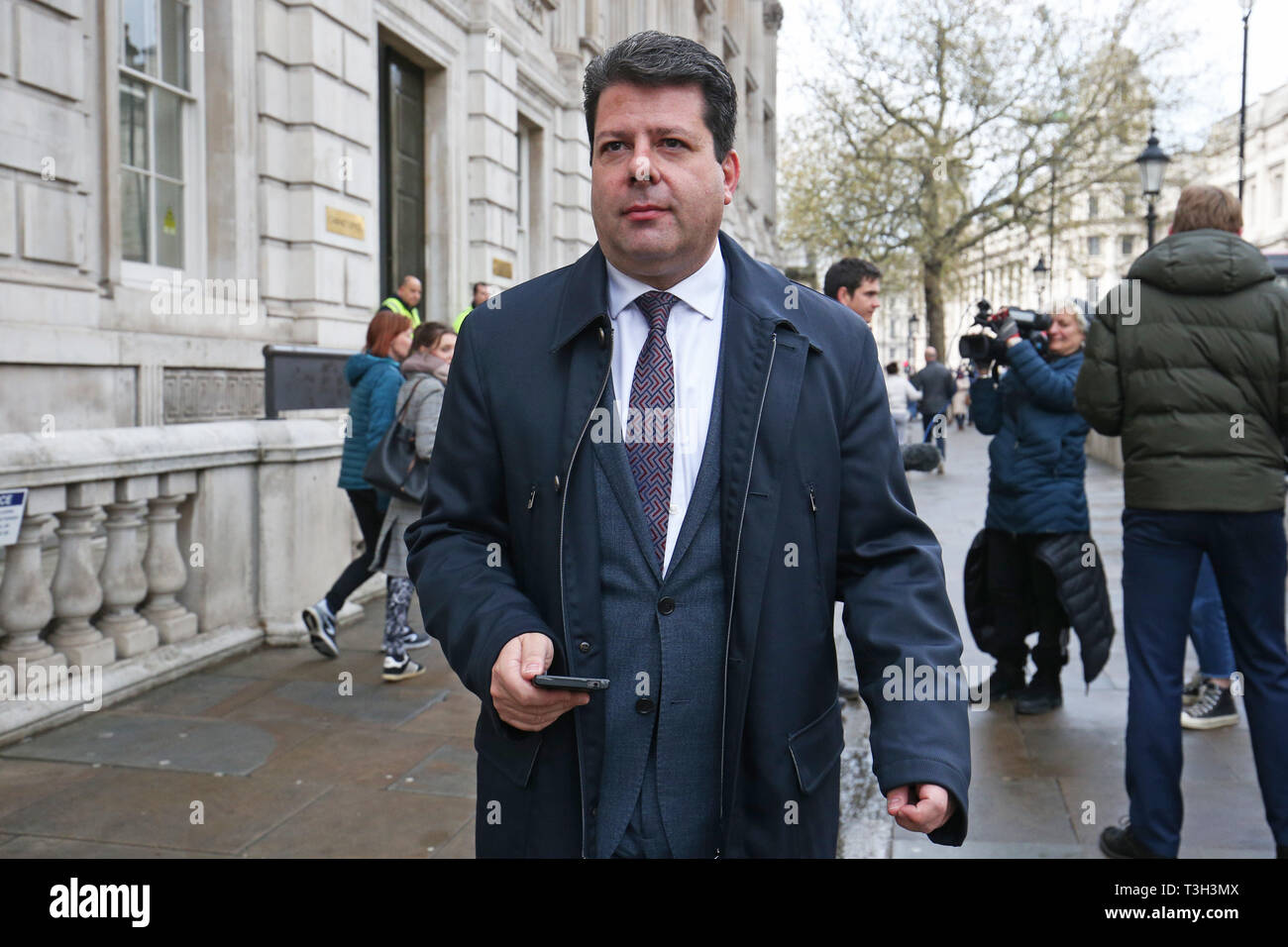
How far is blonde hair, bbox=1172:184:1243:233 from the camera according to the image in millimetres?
4070

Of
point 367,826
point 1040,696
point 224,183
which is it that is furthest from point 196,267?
point 1040,696

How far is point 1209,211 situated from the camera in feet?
13.4

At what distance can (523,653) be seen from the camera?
1.83m

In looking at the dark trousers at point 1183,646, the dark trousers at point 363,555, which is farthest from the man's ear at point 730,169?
the dark trousers at point 363,555

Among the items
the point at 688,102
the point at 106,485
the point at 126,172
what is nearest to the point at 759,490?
the point at 688,102

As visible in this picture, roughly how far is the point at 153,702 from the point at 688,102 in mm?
4734

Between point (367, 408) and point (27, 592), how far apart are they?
2248 millimetres

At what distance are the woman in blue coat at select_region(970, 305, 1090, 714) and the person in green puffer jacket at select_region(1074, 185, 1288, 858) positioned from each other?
1.42 meters

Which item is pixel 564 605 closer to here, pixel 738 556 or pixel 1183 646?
pixel 738 556

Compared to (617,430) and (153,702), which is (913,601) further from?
(153,702)

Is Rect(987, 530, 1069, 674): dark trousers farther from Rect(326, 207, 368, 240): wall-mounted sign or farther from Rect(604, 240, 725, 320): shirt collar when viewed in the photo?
Rect(326, 207, 368, 240): wall-mounted sign

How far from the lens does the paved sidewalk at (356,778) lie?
4086mm

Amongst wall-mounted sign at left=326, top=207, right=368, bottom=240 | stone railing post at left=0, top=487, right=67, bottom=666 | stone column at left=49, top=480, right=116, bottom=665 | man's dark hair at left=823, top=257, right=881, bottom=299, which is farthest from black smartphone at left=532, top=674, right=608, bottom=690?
wall-mounted sign at left=326, top=207, right=368, bottom=240
